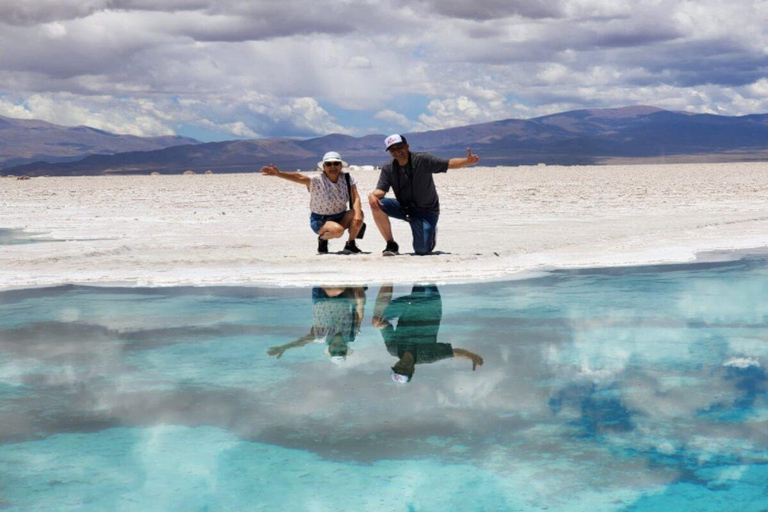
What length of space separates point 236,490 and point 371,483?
20.7 inches

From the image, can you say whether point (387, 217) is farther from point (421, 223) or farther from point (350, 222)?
point (350, 222)

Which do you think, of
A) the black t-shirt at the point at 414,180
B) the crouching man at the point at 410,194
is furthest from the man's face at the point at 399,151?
the black t-shirt at the point at 414,180

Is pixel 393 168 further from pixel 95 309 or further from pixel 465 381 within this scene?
pixel 465 381

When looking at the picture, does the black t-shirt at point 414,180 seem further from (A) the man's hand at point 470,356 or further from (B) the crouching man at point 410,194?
(A) the man's hand at point 470,356

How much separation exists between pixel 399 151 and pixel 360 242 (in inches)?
104

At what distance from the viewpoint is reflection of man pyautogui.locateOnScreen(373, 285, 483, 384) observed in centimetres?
538

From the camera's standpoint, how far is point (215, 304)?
7.49 m

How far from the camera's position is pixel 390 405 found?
4457 mm

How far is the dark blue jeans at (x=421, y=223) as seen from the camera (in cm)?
1010

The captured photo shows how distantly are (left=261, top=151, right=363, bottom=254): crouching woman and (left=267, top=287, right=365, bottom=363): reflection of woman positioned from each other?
228 centimetres

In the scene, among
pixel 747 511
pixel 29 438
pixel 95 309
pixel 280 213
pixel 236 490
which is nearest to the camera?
pixel 747 511

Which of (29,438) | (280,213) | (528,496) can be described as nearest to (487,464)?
(528,496)

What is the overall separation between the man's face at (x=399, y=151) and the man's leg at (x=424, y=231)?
2.48ft

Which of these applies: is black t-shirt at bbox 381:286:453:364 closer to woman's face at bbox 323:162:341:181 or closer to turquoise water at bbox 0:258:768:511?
turquoise water at bbox 0:258:768:511
